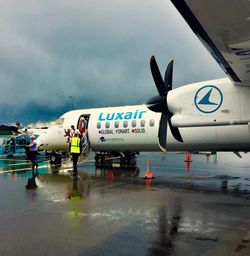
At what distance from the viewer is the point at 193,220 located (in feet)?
26.2

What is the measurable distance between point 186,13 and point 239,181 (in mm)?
10548

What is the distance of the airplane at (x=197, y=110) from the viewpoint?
6.77m

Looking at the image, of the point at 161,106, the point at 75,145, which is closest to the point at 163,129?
the point at 161,106

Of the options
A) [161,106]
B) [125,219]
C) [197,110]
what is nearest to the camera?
[125,219]

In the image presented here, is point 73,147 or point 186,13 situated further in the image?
point 73,147

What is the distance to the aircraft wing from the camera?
19.9 ft

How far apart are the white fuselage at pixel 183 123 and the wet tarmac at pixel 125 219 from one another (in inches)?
102

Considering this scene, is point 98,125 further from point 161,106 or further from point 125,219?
point 125,219

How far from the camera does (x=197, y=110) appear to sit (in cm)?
1201

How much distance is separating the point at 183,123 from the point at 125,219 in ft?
17.0

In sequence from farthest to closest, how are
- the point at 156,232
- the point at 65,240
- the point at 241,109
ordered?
the point at 241,109 < the point at 156,232 < the point at 65,240

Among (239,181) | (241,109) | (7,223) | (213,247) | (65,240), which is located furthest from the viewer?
(239,181)

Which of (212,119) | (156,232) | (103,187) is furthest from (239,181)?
(156,232)

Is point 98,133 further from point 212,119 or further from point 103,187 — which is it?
point 212,119
